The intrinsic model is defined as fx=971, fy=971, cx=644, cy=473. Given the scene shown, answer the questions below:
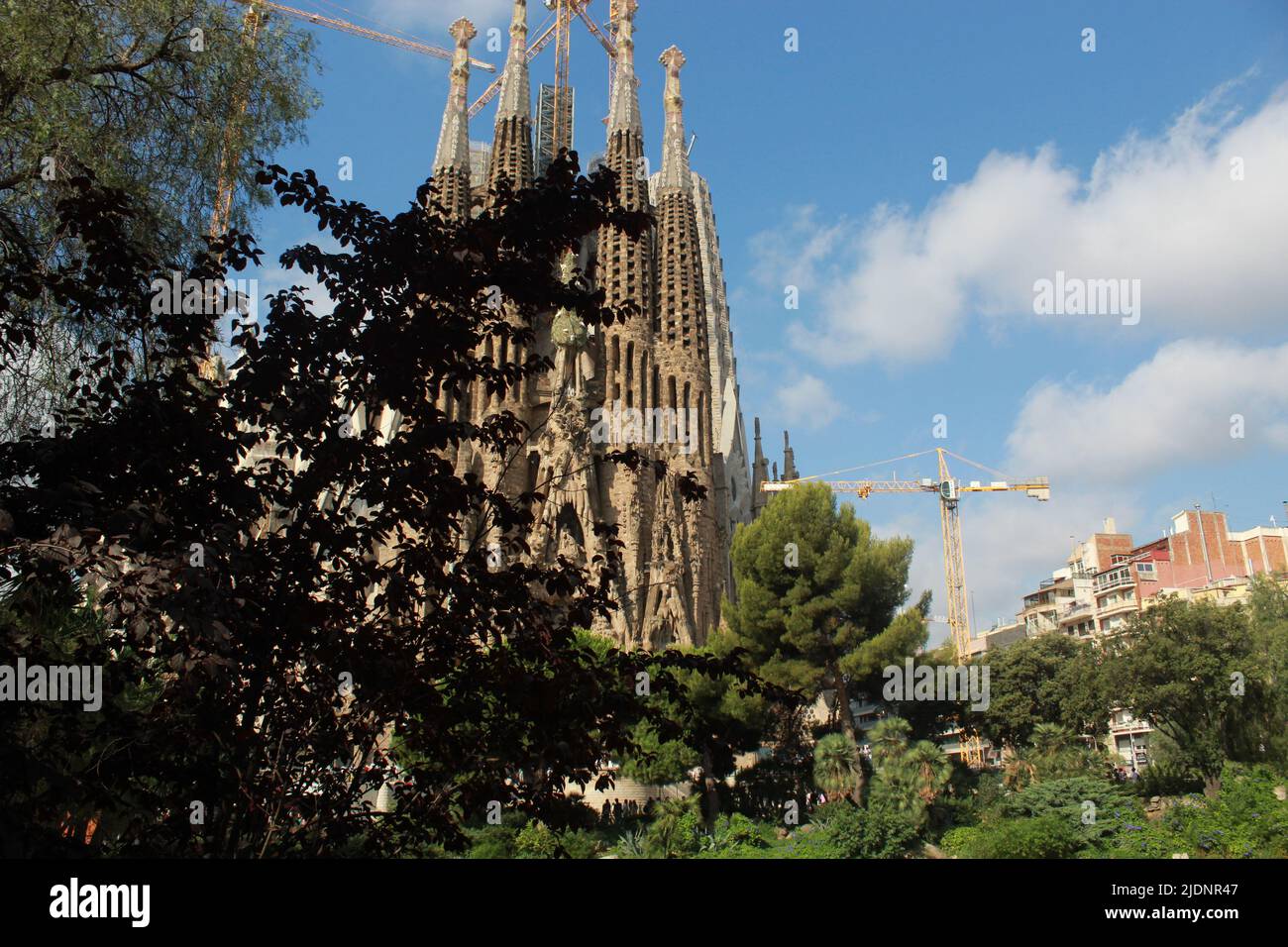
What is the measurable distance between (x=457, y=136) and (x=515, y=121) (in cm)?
259

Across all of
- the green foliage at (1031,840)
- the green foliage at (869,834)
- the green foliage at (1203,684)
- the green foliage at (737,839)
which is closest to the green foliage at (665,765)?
the green foliage at (737,839)

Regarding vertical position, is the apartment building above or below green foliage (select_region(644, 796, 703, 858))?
above

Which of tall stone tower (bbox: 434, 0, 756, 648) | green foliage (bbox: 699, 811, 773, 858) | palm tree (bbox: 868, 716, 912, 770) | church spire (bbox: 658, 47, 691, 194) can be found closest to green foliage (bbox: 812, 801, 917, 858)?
green foliage (bbox: 699, 811, 773, 858)

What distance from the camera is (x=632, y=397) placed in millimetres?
31672

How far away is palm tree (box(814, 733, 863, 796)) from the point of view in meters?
22.4

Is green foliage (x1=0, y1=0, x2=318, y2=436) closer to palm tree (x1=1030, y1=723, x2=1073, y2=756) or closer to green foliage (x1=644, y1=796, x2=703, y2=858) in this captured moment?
green foliage (x1=644, y1=796, x2=703, y2=858)

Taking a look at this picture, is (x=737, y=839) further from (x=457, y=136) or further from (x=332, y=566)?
(x=457, y=136)

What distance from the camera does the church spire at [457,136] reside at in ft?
117

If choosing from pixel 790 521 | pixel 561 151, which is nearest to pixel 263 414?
pixel 561 151

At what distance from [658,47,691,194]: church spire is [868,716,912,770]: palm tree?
68.2ft

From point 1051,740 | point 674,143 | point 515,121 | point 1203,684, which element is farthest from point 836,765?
point 515,121

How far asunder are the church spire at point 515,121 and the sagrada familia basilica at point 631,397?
0.05 metres
